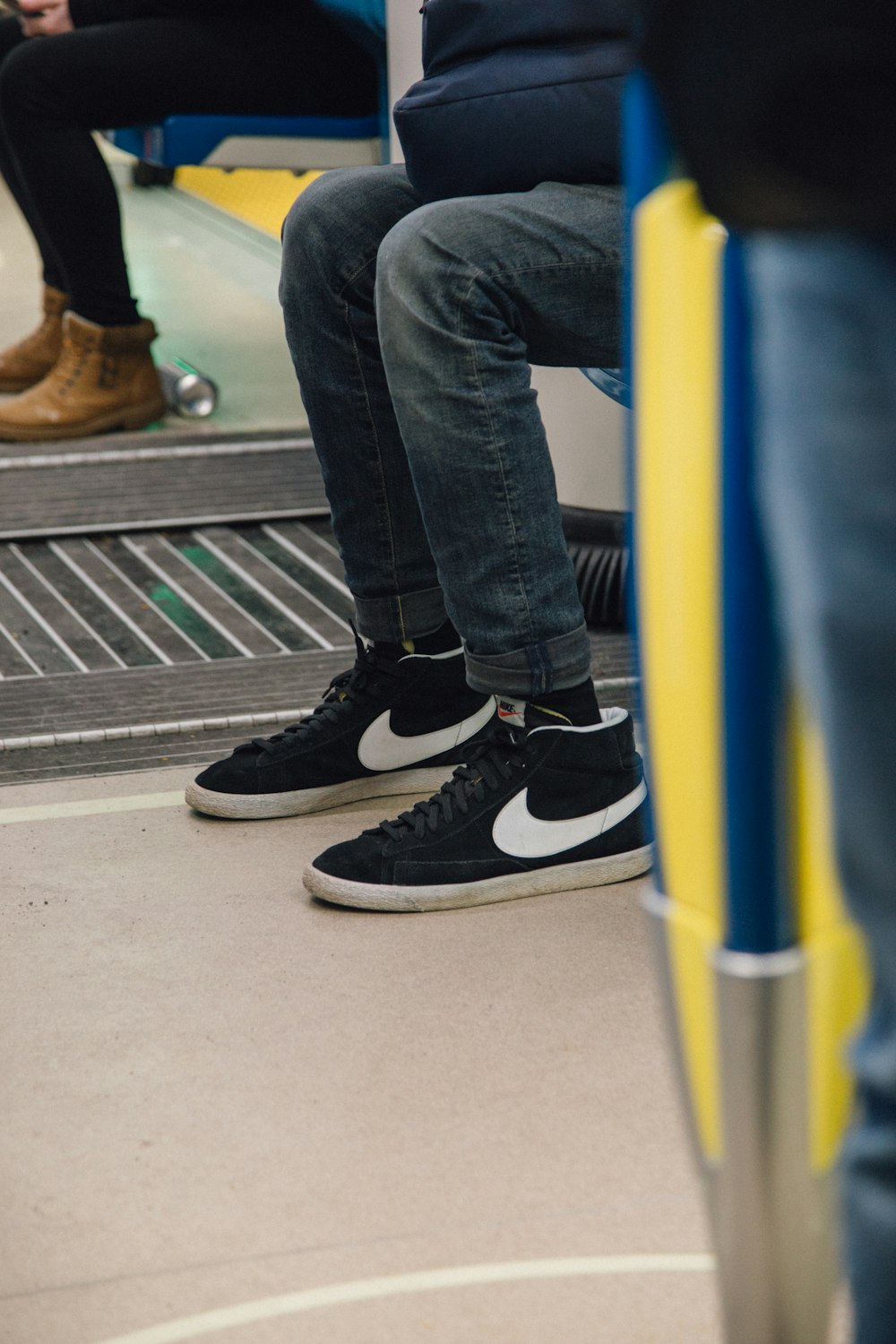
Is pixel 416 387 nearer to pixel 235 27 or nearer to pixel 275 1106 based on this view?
pixel 275 1106

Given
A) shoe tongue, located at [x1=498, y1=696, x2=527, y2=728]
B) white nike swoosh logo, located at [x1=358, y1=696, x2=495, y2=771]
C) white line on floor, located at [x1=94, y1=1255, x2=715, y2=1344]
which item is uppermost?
white line on floor, located at [x1=94, y1=1255, x2=715, y2=1344]

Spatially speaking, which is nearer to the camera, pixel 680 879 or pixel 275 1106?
pixel 680 879

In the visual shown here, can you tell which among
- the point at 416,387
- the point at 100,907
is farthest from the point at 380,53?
the point at 100,907

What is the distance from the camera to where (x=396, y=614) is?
5.03ft

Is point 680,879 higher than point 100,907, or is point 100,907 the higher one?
point 680,879

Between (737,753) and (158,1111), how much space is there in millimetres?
653

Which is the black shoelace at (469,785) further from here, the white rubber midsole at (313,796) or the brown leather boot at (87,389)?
the brown leather boot at (87,389)

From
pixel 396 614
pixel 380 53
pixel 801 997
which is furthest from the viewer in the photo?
pixel 380 53

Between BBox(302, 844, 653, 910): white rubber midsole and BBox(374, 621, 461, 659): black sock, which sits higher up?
BBox(374, 621, 461, 659): black sock

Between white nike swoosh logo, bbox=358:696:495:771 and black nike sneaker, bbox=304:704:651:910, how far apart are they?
0.56 feet

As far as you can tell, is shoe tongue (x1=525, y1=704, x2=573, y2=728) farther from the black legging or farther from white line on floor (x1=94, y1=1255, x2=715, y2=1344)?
the black legging

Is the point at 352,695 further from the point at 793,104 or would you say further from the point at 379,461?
the point at 793,104

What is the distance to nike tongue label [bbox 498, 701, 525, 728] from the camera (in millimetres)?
1381

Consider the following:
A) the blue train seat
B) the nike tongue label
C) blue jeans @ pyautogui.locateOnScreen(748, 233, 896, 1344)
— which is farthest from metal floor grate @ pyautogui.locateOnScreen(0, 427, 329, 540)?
blue jeans @ pyautogui.locateOnScreen(748, 233, 896, 1344)
